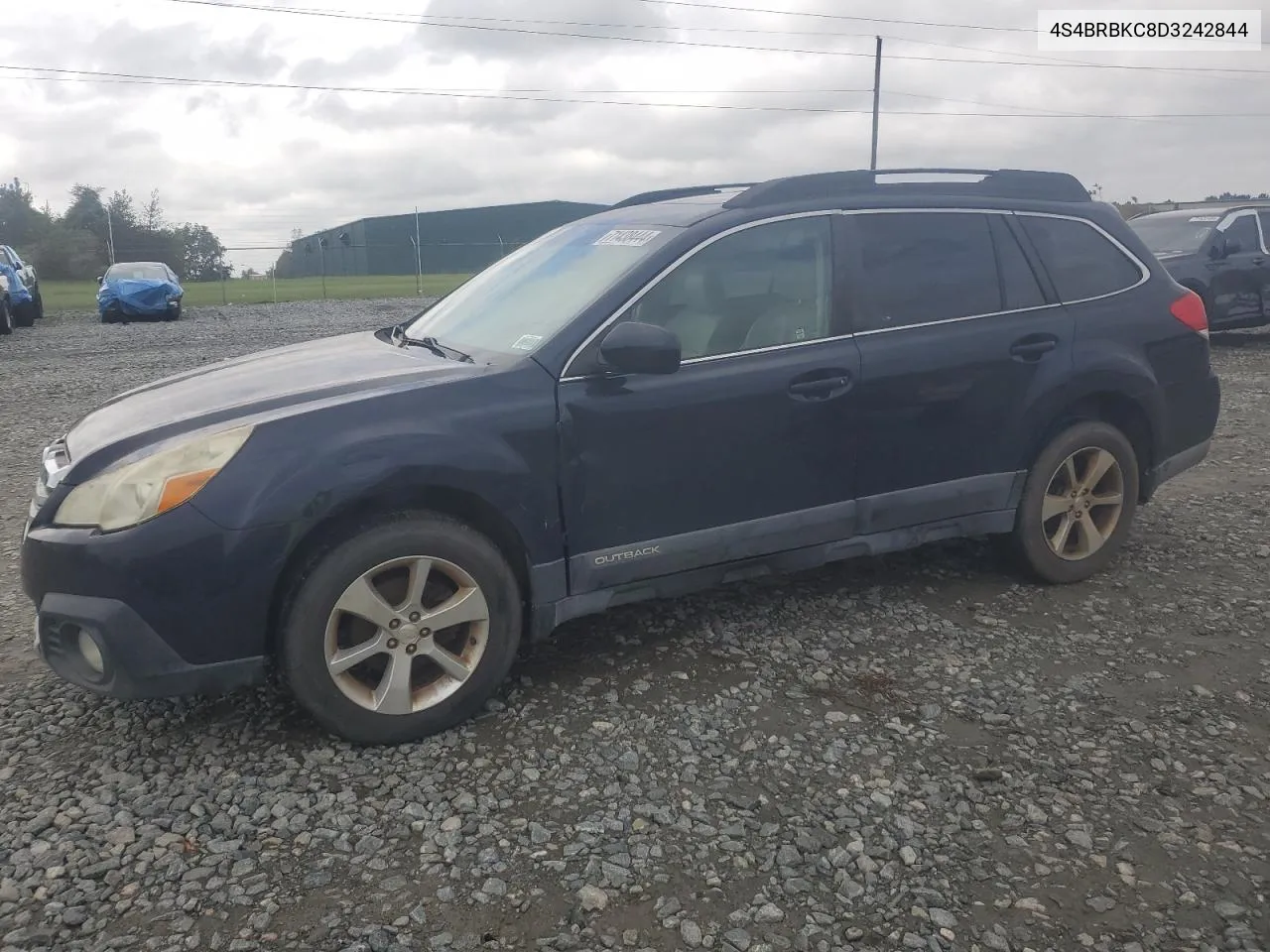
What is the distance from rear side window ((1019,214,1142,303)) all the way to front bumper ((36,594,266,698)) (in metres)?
3.69

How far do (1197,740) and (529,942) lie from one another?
2298mm

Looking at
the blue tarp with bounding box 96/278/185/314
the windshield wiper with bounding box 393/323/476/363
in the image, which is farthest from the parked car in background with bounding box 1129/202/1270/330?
the blue tarp with bounding box 96/278/185/314

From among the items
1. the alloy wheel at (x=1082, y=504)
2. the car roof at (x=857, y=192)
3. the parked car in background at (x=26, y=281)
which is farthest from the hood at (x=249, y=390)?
the parked car in background at (x=26, y=281)

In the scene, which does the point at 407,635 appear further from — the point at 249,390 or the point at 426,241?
the point at 426,241

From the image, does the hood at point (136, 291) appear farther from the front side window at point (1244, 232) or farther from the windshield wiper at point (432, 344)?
the front side window at point (1244, 232)

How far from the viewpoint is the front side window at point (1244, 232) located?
1241 cm

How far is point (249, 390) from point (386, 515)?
2.68ft

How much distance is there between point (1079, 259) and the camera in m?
4.60

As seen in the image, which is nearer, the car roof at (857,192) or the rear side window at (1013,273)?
the car roof at (857,192)

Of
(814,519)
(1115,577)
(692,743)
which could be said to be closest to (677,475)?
(814,519)

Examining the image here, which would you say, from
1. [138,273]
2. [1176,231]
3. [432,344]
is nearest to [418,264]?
[138,273]

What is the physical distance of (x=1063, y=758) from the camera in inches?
125

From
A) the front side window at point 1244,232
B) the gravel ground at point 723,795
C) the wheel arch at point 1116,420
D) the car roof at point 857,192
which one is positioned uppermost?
the front side window at point 1244,232

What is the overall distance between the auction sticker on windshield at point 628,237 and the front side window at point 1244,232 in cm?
1123
